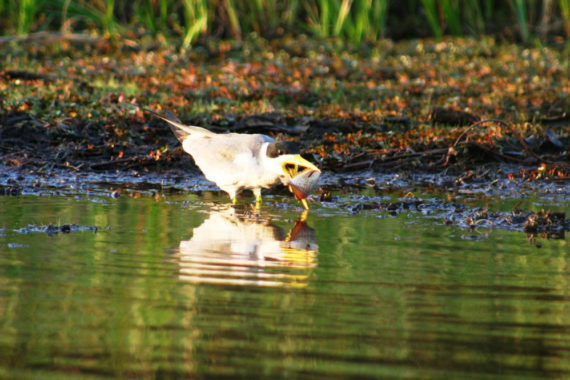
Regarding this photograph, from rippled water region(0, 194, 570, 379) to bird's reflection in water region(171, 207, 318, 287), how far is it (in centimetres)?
2

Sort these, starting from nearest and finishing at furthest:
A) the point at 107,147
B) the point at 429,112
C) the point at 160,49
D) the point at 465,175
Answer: the point at 465,175, the point at 107,147, the point at 429,112, the point at 160,49

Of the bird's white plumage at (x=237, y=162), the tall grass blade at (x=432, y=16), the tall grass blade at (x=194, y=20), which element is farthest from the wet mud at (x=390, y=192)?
the tall grass blade at (x=432, y=16)

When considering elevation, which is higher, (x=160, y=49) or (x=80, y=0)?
(x=80, y=0)

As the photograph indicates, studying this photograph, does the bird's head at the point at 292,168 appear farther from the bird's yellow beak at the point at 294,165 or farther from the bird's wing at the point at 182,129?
the bird's wing at the point at 182,129

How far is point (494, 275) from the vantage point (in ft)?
19.3

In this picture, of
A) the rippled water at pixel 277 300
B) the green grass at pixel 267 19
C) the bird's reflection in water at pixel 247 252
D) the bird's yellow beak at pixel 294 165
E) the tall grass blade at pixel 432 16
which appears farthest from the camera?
the tall grass blade at pixel 432 16

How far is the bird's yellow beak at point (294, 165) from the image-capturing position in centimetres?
834

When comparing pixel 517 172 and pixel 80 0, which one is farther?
pixel 80 0

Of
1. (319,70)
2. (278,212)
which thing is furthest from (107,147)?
(319,70)

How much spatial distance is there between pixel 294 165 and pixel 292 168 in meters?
0.08

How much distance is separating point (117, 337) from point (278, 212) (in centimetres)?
461

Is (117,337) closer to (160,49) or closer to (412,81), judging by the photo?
(412,81)

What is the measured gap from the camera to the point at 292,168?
881cm

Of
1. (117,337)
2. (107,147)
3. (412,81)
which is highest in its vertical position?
(412,81)
